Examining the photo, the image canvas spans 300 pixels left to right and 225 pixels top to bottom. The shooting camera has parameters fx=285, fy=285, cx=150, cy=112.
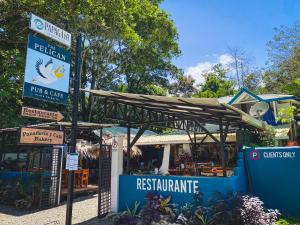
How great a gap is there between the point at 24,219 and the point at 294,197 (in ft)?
25.9

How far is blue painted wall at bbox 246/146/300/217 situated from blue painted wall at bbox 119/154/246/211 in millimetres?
360

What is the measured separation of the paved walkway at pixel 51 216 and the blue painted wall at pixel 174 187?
1.14m

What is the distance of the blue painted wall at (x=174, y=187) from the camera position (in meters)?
7.40

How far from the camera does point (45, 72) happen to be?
5.47 m

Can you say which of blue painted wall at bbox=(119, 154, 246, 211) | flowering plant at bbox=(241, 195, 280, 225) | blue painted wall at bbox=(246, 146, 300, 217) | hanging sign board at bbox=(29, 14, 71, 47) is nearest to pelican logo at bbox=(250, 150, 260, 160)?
blue painted wall at bbox=(246, 146, 300, 217)

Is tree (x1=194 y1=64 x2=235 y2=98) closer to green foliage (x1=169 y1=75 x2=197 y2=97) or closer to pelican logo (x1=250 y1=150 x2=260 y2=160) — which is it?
green foliage (x1=169 y1=75 x2=197 y2=97)

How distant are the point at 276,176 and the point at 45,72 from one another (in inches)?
249

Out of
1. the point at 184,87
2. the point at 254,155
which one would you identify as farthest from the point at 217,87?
the point at 254,155

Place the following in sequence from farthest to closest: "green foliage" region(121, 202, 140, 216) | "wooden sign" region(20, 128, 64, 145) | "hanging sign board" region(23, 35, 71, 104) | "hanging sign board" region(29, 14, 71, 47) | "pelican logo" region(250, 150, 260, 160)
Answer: "green foliage" region(121, 202, 140, 216) → "pelican logo" region(250, 150, 260, 160) → "wooden sign" region(20, 128, 64, 145) → "hanging sign board" region(29, 14, 71, 47) → "hanging sign board" region(23, 35, 71, 104)

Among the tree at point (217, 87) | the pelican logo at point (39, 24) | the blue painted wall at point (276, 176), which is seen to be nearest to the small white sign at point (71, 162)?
the pelican logo at point (39, 24)

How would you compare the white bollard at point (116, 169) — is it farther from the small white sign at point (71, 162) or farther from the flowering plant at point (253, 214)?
the flowering plant at point (253, 214)

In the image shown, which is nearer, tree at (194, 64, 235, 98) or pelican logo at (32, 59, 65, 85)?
pelican logo at (32, 59, 65, 85)

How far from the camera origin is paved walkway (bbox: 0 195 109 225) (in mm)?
8297

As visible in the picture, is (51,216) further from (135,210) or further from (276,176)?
(276,176)
